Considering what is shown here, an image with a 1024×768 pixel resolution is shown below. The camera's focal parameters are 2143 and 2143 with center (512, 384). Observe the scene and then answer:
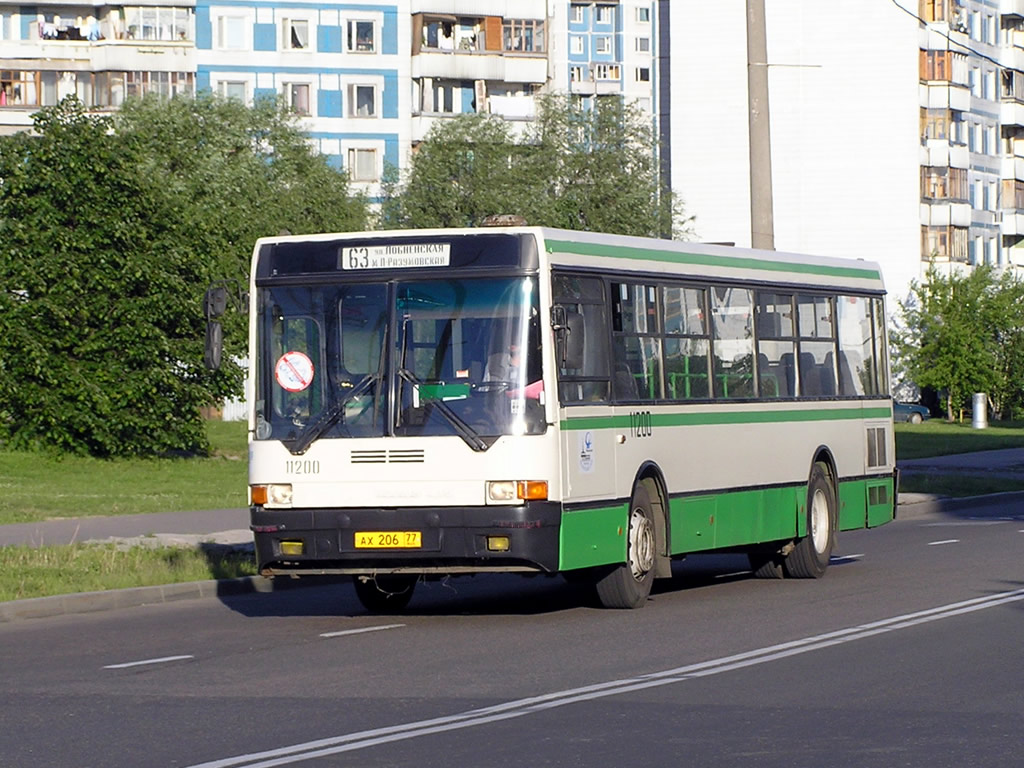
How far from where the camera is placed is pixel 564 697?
10797 millimetres

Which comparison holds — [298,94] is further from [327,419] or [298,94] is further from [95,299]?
[327,419]

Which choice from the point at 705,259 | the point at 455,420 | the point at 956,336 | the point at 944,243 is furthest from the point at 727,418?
the point at 944,243

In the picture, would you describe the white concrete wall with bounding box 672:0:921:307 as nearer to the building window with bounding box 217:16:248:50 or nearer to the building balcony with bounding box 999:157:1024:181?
the building balcony with bounding box 999:157:1024:181

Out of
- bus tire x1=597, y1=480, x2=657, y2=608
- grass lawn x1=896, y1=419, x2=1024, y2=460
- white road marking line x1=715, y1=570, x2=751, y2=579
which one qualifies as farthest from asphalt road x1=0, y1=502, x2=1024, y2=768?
grass lawn x1=896, y1=419, x2=1024, y2=460

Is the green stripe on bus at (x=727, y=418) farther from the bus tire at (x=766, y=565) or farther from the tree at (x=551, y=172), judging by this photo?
the tree at (x=551, y=172)

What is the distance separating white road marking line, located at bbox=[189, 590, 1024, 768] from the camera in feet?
29.5

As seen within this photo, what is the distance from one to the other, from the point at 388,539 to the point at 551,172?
58951mm

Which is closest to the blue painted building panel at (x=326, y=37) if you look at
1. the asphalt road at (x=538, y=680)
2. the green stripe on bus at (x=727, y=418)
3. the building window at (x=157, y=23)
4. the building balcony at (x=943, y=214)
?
the building window at (x=157, y=23)

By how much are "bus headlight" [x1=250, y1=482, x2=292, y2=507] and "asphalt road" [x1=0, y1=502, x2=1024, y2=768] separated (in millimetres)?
908

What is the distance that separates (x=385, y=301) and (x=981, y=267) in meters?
72.3

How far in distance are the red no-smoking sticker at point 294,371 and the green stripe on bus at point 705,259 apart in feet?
Result: 6.34

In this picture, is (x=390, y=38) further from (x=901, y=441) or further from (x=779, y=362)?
(x=779, y=362)

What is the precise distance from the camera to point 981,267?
278ft

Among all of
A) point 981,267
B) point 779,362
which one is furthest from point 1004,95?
point 779,362
